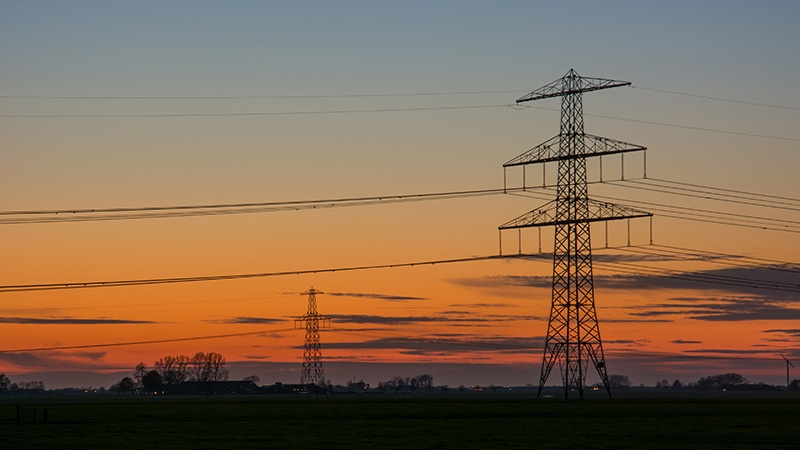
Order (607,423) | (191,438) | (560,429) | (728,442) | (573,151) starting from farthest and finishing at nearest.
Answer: (573,151)
(607,423)
(560,429)
(191,438)
(728,442)

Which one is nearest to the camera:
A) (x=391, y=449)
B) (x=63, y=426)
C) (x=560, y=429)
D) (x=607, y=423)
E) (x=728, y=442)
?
(x=391, y=449)

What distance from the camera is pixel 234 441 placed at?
6562 centimetres

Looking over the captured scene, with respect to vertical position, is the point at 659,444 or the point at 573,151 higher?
the point at 573,151

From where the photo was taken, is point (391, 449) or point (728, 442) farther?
point (728, 442)

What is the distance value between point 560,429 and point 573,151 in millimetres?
34386

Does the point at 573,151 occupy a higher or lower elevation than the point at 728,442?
higher

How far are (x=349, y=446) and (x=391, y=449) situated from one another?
3872 mm

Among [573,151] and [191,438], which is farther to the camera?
[573,151]

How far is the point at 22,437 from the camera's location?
239ft

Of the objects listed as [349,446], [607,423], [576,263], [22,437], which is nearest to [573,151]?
[576,263]

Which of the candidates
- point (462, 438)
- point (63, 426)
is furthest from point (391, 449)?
point (63, 426)

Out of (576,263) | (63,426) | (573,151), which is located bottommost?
(63,426)

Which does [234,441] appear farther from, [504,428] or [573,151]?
[573,151]

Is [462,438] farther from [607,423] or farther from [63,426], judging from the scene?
[63,426]
